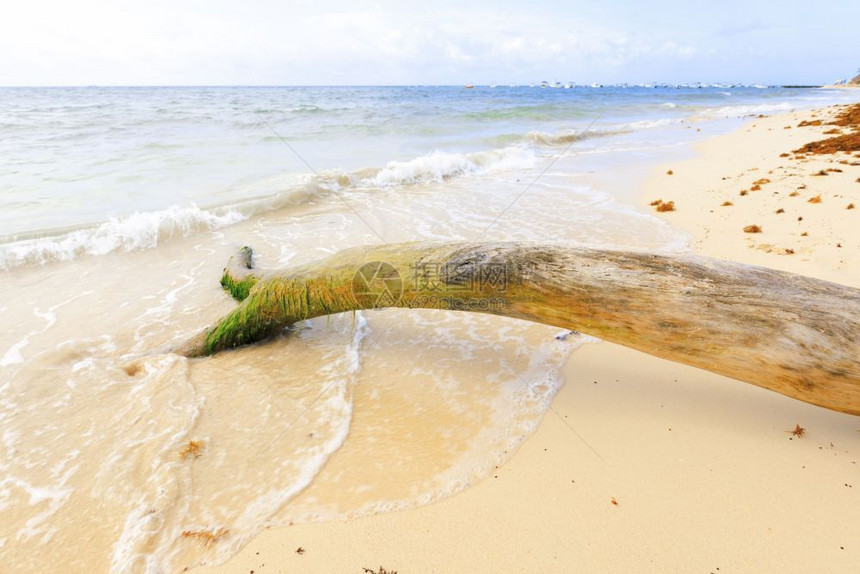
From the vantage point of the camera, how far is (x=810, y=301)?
234 cm

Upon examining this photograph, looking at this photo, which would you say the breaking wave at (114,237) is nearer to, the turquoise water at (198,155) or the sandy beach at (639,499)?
the turquoise water at (198,155)

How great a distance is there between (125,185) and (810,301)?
37.0 ft

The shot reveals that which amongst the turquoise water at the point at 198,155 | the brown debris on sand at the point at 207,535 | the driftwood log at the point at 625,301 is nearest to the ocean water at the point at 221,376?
the brown debris on sand at the point at 207,535

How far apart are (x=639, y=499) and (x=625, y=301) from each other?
1.13 metres

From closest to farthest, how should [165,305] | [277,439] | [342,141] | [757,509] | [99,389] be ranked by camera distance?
1. [757,509]
2. [277,439]
3. [99,389]
4. [165,305]
5. [342,141]

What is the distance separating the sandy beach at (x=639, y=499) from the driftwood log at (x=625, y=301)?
18.5 inches

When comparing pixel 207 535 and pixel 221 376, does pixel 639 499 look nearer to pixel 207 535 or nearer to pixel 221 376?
pixel 207 535

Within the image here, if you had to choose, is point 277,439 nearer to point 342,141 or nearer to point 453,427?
point 453,427

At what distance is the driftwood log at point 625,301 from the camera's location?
2213 mm

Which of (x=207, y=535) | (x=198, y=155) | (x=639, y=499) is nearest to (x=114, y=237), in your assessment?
(x=207, y=535)

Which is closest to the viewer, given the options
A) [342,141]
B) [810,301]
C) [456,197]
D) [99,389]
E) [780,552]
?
[780,552]

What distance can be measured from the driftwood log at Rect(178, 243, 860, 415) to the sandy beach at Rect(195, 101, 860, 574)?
18.5 inches

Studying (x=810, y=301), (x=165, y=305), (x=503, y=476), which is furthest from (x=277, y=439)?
(x=810, y=301)

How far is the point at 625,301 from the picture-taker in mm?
2629
